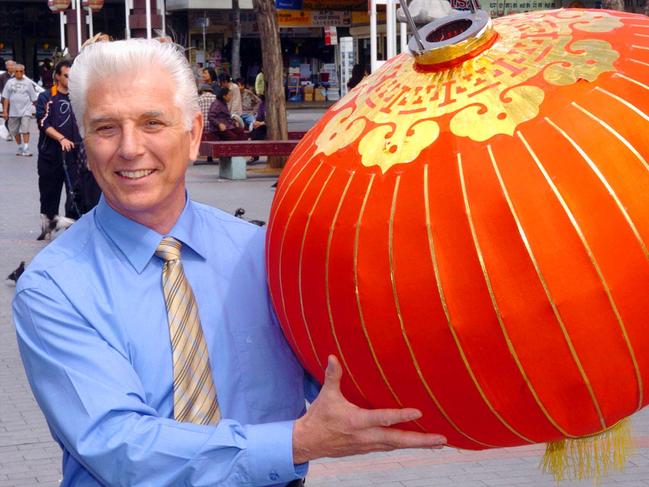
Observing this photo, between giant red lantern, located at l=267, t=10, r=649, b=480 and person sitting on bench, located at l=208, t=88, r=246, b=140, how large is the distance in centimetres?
1831

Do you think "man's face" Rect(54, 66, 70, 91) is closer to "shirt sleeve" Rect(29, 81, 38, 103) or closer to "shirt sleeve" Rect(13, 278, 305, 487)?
"shirt sleeve" Rect(13, 278, 305, 487)

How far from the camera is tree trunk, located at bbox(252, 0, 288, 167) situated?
18.3 m

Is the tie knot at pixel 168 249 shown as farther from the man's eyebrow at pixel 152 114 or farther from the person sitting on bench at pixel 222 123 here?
the person sitting on bench at pixel 222 123

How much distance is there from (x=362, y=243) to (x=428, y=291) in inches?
5.5

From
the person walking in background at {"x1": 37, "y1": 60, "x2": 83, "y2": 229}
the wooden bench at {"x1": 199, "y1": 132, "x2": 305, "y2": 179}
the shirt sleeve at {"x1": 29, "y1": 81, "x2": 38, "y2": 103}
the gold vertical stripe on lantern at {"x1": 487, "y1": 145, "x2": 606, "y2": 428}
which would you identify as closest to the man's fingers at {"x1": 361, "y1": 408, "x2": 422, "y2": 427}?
the gold vertical stripe on lantern at {"x1": 487, "y1": 145, "x2": 606, "y2": 428}

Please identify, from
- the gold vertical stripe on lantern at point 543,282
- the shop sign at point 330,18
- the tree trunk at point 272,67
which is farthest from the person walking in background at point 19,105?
the shop sign at point 330,18

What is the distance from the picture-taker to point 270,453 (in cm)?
214

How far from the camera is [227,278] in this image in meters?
2.45

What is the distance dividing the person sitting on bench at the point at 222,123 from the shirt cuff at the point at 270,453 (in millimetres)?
18297

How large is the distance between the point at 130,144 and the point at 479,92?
665 mm

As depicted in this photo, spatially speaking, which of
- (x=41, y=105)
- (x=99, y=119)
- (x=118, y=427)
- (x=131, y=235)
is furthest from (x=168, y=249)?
(x=41, y=105)

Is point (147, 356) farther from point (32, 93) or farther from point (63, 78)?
point (32, 93)

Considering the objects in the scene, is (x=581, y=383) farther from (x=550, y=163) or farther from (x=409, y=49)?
(x=409, y=49)

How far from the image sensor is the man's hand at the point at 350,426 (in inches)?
80.6
